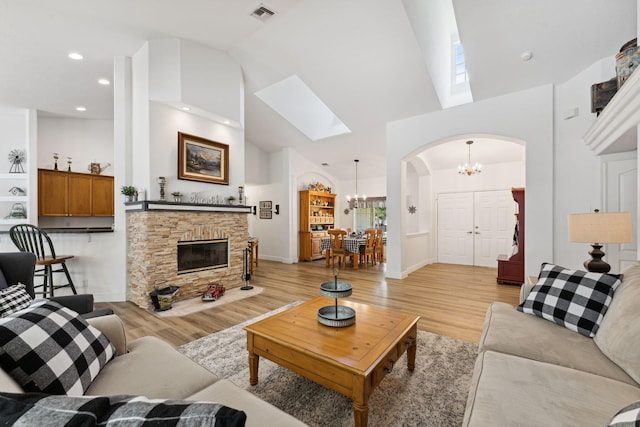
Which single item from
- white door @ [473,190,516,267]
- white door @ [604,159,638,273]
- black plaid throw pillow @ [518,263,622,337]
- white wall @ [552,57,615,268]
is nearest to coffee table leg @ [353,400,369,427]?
black plaid throw pillow @ [518,263,622,337]

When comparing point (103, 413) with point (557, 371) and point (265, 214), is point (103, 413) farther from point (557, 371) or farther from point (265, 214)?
point (265, 214)

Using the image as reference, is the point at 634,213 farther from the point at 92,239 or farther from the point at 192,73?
the point at 92,239

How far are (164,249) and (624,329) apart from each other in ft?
14.6

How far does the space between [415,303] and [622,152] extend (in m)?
3.00

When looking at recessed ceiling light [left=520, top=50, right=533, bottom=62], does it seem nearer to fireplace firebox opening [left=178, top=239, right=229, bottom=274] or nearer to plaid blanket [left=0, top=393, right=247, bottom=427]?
plaid blanket [left=0, top=393, right=247, bottom=427]

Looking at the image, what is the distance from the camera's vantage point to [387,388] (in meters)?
1.93

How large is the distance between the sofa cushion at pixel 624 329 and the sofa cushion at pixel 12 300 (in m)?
3.00

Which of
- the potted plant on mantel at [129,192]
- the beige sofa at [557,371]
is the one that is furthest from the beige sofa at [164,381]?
the potted plant on mantel at [129,192]

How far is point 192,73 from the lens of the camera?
→ 4160mm

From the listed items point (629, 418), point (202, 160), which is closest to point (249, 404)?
point (629, 418)

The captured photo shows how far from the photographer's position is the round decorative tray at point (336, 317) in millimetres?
1960

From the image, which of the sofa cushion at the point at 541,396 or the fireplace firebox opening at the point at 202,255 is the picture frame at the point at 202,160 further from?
the sofa cushion at the point at 541,396

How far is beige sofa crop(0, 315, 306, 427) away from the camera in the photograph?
1.06 m

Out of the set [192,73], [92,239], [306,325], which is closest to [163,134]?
[192,73]
